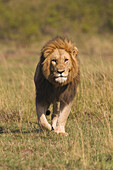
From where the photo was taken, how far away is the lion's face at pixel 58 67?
4.22 m

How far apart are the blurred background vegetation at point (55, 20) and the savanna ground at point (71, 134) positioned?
15694 mm

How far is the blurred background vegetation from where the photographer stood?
75.9ft

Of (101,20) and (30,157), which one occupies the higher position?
(101,20)

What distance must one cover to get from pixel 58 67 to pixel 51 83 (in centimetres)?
43

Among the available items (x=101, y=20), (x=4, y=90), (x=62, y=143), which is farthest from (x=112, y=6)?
(x=62, y=143)

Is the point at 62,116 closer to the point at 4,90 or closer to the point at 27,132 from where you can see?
the point at 27,132

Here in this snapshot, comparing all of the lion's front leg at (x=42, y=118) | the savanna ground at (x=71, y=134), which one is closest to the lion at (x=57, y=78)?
the lion's front leg at (x=42, y=118)

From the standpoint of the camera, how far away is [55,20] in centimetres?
2711

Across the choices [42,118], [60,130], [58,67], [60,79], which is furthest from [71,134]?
[58,67]

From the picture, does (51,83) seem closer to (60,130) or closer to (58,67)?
(58,67)

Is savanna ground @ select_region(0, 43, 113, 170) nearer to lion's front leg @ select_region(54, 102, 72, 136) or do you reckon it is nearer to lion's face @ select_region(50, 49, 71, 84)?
lion's front leg @ select_region(54, 102, 72, 136)

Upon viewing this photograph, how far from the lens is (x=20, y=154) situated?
398 centimetres

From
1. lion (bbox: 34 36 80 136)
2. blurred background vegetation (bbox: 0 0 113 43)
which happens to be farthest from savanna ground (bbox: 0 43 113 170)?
blurred background vegetation (bbox: 0 0 113 43)

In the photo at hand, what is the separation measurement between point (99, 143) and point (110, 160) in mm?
595
